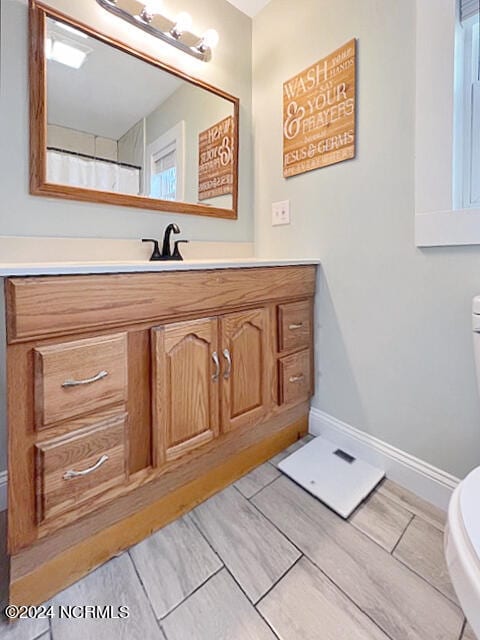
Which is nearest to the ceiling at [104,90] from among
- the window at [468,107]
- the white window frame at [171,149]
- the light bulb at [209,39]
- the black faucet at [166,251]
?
the white window frame at [171,149]

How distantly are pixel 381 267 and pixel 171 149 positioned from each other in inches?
42.5

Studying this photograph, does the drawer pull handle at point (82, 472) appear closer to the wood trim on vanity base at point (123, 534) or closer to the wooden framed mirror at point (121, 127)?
the wood trim on vanity base at point (123, 534)

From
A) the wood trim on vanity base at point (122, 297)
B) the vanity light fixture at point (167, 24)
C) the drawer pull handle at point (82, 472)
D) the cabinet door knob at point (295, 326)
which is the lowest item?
the drawer pull handle at point (82, 472)

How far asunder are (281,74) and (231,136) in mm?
368

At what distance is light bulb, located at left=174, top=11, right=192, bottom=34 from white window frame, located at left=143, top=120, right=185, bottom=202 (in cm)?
36

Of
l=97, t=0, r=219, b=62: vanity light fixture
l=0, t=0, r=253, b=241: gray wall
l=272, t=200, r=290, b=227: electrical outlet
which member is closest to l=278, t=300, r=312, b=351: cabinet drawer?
l=272, t=200, r=290, b=227: electrical outlet

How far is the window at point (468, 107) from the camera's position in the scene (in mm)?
1029

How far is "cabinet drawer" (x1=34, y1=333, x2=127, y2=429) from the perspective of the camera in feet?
2.48

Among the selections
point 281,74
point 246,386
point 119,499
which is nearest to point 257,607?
point 119,499

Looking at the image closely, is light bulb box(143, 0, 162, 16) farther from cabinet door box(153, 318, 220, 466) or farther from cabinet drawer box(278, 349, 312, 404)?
cabinet drawer box(278, 349, 312, 404)

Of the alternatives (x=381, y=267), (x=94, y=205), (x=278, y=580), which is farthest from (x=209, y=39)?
(x=278, y=580)

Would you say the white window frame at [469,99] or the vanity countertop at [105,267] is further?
the white window frame at [469,99]

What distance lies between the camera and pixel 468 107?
41.0 inches

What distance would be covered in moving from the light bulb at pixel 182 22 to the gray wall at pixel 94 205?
0.07 m
